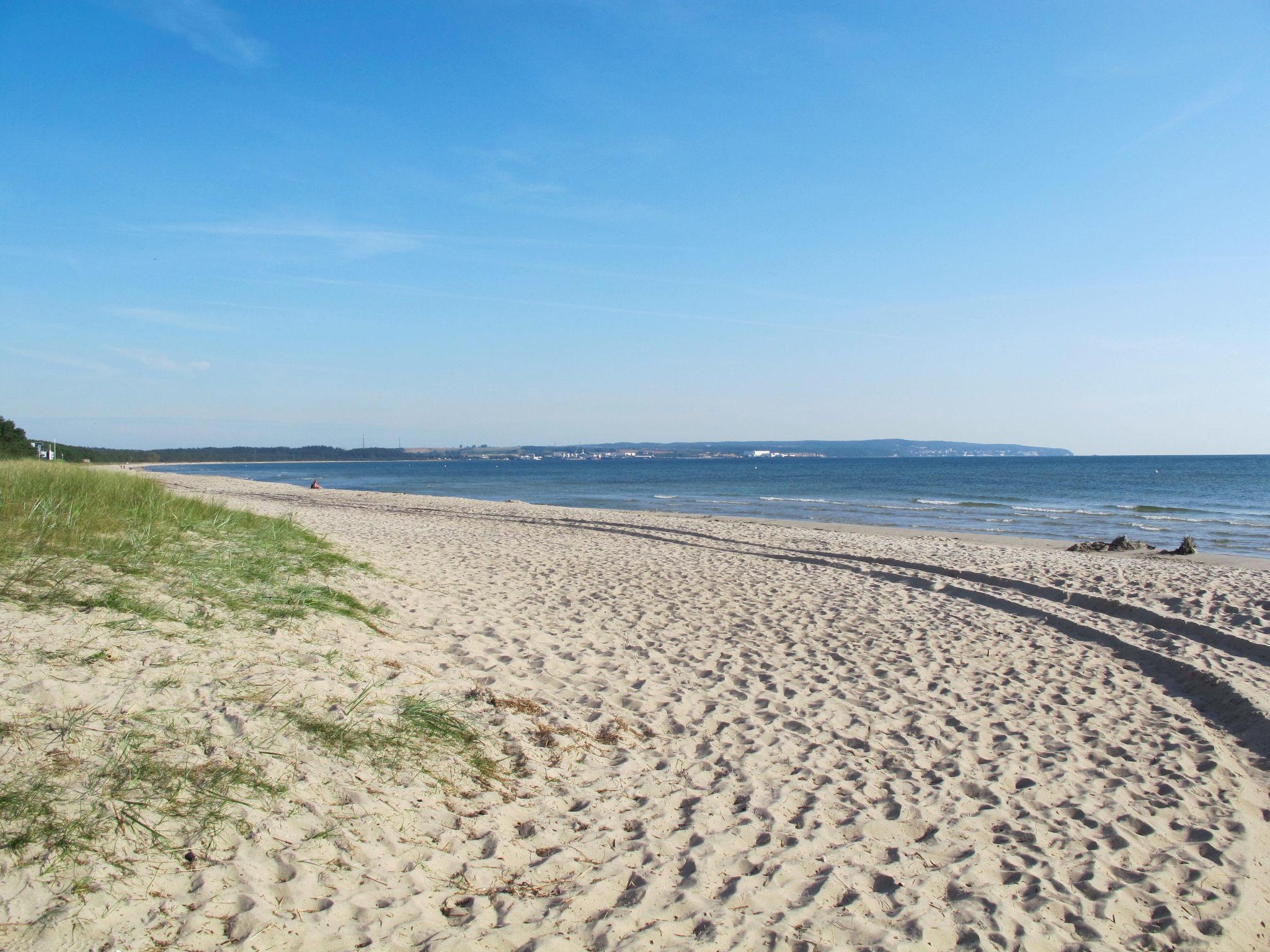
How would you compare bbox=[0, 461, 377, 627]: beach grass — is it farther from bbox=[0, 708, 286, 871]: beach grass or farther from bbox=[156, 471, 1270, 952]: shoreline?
bbox=[0, 708, 286, 871]: beach grass

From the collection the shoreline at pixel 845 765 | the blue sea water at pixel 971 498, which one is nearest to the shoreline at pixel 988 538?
the blue sea water at pixel 971 498

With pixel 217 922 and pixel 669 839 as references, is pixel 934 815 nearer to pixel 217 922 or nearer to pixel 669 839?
pixel 669 839

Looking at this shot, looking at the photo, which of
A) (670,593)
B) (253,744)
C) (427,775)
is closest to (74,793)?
(253,744)

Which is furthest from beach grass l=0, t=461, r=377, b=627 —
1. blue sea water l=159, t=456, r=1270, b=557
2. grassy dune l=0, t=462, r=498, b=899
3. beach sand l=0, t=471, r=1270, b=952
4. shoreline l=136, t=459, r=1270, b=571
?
blue sea water l=159, t=456, r=1270, b=557

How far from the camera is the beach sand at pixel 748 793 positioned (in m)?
3.38

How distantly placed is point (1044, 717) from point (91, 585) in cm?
749

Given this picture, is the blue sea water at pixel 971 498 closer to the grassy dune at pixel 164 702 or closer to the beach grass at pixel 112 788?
the grassy dune at pixel 164 702

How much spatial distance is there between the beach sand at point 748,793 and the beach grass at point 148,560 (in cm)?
47

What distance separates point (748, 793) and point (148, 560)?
5.26 metres

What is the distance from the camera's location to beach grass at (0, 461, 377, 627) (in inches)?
217

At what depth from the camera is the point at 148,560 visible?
6.46m

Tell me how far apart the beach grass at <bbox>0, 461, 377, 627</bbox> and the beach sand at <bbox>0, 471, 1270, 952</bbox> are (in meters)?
0.47

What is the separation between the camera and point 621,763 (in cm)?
514

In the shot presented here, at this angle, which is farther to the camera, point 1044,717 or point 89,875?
point 1044,717
